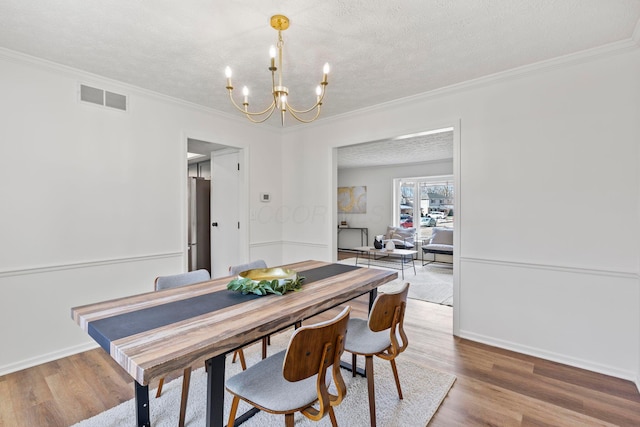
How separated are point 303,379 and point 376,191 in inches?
289

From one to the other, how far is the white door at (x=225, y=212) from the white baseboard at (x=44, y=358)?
6.16 feet

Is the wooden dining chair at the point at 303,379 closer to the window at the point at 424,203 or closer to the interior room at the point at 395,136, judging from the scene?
the interior room at the point at 395,136

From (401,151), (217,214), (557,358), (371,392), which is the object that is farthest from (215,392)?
(401,151)

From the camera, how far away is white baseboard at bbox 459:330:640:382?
7.55 ft

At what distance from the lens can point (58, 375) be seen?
2.35 metres

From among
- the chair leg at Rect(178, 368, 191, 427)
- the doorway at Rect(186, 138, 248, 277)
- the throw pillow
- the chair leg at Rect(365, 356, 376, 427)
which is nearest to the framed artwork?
the throw pillow

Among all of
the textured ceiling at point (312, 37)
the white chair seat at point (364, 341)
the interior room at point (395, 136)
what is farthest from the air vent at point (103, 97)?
the white chair seat at point (364, 341)

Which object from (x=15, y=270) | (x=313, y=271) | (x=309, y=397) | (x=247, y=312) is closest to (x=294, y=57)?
(x=313, y=271)

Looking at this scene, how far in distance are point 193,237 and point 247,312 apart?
11.2 ft

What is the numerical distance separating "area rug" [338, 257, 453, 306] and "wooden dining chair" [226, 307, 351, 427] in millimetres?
3186

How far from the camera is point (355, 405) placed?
6.47 ft

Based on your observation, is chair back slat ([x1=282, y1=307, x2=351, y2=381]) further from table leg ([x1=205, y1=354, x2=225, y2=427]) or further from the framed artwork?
the framed artwork

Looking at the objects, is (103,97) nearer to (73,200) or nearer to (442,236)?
(73,200)

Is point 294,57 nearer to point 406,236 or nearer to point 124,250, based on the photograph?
point 124,250
